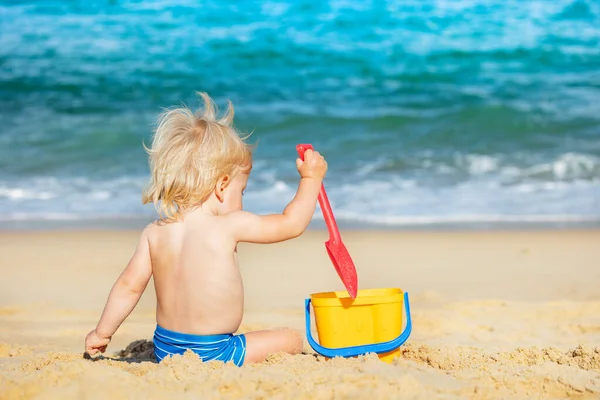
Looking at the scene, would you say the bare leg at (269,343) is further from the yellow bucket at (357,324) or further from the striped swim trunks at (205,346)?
the yellow bucket at (357,324)

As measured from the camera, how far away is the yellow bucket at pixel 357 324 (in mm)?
2141

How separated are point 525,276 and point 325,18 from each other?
8.77 meters

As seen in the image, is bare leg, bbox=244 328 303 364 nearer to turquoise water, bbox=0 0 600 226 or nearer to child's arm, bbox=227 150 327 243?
child's arm, bbox=227 150 327 243

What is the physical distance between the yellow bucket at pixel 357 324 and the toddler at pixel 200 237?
21 cm

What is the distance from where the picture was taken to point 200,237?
84.2 inches

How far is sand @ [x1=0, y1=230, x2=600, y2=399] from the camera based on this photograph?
1767 mm

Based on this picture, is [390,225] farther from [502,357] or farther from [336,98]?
[336,98]

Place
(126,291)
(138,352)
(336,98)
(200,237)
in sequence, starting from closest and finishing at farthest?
1. (200,237)
2. (126,291)
3. (138,352)
4. (336,98)

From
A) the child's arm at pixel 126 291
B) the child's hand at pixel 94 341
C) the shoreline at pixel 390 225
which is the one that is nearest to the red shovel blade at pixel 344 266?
the child's arm at pixel 126 291

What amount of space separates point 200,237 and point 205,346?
0.31 meters

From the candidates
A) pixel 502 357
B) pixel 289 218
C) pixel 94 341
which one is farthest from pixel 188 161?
pixel 502 357

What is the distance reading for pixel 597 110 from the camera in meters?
9.19

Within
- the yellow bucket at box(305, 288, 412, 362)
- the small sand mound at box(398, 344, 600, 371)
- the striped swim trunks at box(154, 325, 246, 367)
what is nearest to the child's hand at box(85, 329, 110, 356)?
the striped swim trunks at box(154, 325, 246, 367)

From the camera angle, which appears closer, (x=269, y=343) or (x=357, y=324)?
(x=357, y=324)
